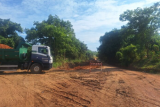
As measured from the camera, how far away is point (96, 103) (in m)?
5.17

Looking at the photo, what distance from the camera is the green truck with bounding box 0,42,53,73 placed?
12594 mm

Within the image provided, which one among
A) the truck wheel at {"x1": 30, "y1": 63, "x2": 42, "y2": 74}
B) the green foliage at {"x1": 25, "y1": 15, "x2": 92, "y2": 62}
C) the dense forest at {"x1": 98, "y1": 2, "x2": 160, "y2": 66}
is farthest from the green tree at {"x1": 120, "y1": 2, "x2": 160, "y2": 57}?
the truck wheel at {"x1": 30, "y1": 63, "x2": 42, "y2": 74}

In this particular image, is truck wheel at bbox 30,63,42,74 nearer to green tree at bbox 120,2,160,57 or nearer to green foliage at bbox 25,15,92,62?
green foliage at bbox 25,15,92,62

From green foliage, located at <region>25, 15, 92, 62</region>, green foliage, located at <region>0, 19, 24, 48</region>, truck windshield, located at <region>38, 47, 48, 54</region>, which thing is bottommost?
truck windshield, located at <region>38, 47, 48, 54</region>

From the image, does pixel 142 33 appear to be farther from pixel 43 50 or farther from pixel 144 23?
pixel 43 50

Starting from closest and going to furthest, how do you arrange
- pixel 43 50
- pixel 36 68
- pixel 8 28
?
pixel 36 68 → pixel 43 50 → pixel 8 28

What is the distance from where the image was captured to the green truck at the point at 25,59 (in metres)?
12.6

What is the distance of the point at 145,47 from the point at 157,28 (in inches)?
123

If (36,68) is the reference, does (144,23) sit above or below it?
above

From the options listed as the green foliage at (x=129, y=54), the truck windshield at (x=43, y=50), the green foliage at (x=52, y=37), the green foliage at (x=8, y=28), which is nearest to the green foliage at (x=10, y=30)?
the green foliage at (x=8, y=28)

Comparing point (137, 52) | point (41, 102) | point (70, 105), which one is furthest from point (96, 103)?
point (137, 52)

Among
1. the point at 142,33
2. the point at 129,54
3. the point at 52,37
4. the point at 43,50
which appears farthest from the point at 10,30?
the point at 142,33

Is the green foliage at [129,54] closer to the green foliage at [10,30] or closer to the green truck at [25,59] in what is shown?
the green truck at [25,59]

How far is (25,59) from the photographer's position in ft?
43.5
